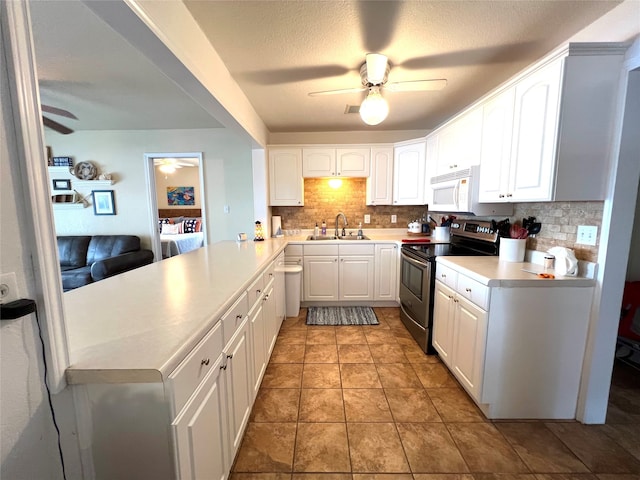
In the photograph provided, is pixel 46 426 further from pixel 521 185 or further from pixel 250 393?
pixel 521 185

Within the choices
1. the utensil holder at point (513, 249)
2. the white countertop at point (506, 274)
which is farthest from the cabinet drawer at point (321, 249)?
the utensil holder at point (513, 249)

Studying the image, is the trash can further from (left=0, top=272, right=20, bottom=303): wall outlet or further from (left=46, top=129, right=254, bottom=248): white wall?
(left=0, top=272, right=20, bottom=303): wall outlet

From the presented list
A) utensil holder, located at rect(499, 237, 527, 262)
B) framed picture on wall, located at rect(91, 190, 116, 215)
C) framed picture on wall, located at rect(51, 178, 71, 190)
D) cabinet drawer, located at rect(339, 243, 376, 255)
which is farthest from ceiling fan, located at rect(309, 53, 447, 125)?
framed picture on wall, located at rect(51, 178, 71, 190)

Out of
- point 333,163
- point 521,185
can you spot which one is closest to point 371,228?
point 333,163

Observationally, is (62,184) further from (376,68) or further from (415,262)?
(415,262)

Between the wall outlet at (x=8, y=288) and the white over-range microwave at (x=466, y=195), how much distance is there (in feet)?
8.45

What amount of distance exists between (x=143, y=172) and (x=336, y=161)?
9.57 feet

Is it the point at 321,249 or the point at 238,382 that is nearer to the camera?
the point at 238,382

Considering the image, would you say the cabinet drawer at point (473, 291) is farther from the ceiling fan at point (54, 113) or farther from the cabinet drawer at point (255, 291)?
the ceiling fan at point (54, 113)

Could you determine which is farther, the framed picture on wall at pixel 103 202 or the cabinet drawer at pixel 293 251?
the framed picture on wall at pixel 103 202

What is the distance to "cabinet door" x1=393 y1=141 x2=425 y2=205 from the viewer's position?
3.33 meters

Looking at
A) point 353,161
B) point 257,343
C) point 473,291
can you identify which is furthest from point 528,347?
point 353,161

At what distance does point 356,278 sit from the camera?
11.2ft

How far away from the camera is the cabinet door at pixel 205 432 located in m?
0.83
